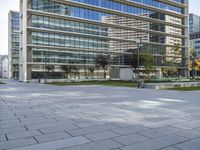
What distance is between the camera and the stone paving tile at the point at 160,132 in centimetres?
587

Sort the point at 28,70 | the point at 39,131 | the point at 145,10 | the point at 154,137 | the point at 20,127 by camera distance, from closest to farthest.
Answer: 1. the point at 154,137
2. the point at 39,131
3. the point at 20,127
4. the point at 28,70
5. the point at 145,10

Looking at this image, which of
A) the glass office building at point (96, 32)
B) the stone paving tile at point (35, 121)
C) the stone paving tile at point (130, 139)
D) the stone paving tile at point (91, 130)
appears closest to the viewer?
the stone paving tile at point (130, 139)

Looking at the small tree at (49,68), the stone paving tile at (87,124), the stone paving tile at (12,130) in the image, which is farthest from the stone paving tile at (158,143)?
the small tree at (49,68)

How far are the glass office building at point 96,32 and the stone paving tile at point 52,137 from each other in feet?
165

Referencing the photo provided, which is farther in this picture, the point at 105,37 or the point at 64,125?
the point at 105,37

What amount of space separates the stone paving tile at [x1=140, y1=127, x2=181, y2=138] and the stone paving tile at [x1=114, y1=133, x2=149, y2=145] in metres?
0.29

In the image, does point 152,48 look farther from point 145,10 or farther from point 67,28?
point 67,28

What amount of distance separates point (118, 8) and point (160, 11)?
58.9ft

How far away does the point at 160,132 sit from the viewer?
20.2ft

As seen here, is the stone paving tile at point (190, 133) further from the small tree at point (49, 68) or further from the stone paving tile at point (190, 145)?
the small tree at point (49, 68)

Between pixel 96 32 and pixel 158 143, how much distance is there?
61434mm

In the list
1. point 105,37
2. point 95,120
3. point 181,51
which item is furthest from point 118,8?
point 95,120

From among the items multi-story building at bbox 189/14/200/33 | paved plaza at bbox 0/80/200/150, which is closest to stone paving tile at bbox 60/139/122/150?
paved plaza at bbox 0/80/200/150

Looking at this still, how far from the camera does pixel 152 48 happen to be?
250 ft
